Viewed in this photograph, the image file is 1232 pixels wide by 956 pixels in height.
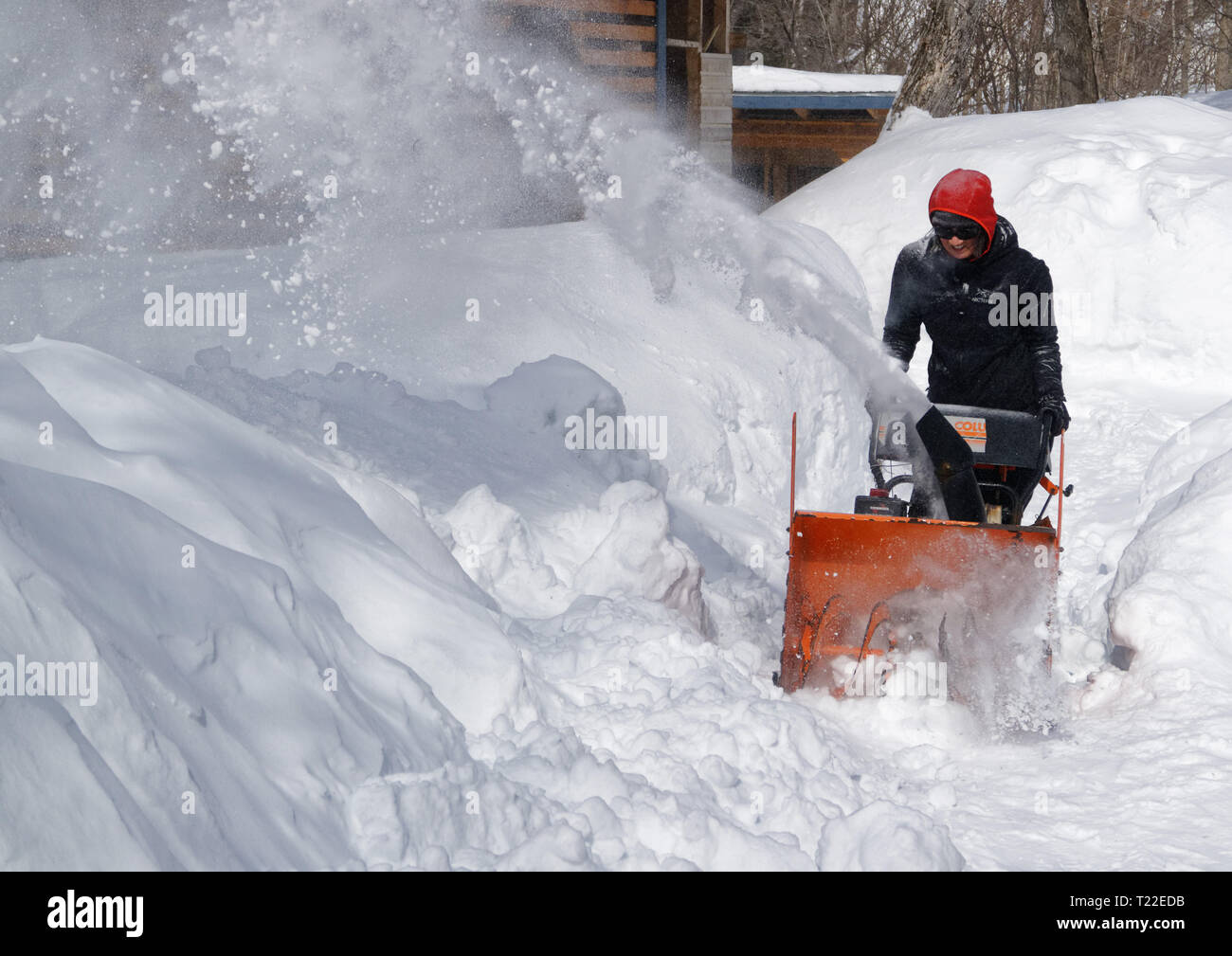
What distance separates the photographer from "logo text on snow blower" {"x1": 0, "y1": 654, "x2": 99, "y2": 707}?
2.37 meters

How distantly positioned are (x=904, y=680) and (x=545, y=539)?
1587mm

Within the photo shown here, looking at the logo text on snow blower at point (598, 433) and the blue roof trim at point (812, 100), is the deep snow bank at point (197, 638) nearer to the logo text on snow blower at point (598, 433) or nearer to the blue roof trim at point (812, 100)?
the logo text on snow blower at point (598, 433)

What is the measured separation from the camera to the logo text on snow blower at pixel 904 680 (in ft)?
15.4

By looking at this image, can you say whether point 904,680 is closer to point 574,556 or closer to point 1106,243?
point 574,556

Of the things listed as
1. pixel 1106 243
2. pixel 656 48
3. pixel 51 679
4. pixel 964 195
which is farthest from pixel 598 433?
pixel 656 48

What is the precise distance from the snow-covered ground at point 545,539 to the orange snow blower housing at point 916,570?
216mm

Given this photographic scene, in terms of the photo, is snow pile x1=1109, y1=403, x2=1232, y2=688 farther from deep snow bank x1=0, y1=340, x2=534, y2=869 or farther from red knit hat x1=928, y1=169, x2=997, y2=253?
deep snow bank x1=0, y1=340, x2=534, y2=869

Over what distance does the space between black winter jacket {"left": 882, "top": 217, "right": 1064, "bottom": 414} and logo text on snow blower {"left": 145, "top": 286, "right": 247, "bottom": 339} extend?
11.1 ft

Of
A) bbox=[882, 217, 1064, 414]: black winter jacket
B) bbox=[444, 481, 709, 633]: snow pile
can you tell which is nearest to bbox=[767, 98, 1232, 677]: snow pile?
bbox=[882, 217, 1064, 414]: black winter jacket

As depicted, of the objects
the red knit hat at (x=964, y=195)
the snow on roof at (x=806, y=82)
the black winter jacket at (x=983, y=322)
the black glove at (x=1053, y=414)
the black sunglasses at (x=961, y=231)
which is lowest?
the black glove at (x=1053, y=414)

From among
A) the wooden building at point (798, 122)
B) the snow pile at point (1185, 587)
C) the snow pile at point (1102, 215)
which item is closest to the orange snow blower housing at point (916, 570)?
the snow pile at point (1185, 587)

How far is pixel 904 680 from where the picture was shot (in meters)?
4.70

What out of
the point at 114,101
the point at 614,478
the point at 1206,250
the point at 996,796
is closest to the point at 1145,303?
the point at 1206,250

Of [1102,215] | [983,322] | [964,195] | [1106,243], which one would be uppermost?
[1102,215]
